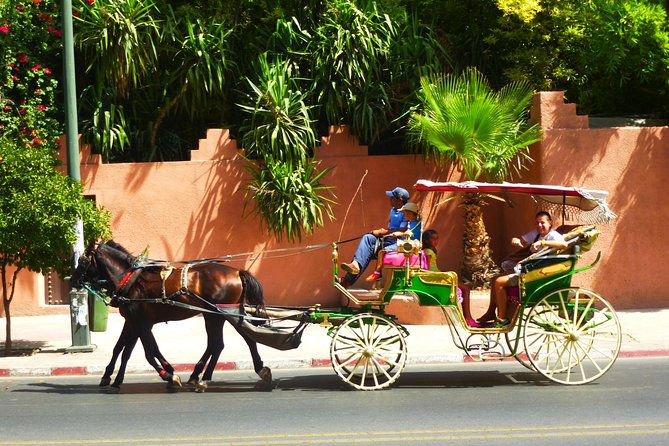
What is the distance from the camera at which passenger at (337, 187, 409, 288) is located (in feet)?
38.5

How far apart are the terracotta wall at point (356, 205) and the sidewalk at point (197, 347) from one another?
100 cm

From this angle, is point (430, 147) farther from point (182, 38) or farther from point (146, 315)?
point (146, 315)

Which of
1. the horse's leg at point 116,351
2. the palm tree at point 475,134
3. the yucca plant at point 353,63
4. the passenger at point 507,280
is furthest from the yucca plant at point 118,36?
the passenger at point 507,280

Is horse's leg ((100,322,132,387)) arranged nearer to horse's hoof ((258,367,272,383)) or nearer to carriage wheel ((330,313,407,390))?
horse's hoof ((258,367,272,383))

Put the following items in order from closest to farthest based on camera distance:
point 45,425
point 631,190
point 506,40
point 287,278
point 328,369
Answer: point 45,425 < point 328,369 < point 631,190 < point 287,278 < point 506,40

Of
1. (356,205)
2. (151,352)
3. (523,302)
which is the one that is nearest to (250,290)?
(151,352)

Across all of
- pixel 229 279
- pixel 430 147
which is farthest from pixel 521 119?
pixel 229 279

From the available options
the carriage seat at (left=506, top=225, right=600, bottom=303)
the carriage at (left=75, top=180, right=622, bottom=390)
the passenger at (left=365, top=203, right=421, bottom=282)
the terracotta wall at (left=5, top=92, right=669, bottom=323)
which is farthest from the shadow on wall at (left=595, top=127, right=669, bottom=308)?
the passenger at (left=365, top=203, right=421, bottom=282)

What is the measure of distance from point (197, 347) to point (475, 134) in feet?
18.8

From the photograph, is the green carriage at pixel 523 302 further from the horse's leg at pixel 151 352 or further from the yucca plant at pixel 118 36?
the yucca plant at pixel 118 36

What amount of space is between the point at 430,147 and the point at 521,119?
167 centimetres

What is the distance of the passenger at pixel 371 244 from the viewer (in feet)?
38.5

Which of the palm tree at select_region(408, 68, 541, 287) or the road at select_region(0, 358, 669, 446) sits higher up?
the palm tree at select_region(408, 68, 541, 287)

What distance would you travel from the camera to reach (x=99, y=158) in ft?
59.4
